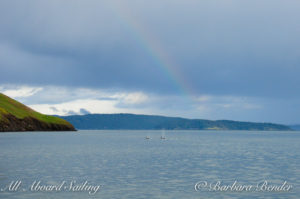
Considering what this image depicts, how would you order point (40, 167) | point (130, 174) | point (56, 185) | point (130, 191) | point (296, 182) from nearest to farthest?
point (130, 191) < point (56, 185) < point (296, 182) < point (130, 174) < point (40, 167)

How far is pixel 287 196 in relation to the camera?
130 ft

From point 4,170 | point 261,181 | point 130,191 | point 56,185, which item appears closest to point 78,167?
point 4,170

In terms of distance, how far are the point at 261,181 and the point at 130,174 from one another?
19.0 m

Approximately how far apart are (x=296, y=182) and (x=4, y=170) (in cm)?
4406

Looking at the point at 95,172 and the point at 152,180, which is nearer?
the point at 152,180

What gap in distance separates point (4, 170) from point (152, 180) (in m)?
25.4

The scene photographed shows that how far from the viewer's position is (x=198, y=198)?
3844 centimetres

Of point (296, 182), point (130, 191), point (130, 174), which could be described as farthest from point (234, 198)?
point (130, 174)

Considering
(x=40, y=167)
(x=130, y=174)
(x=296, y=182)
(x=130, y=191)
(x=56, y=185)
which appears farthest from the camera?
(x=40, y=167)

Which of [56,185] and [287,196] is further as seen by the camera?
[56,185]

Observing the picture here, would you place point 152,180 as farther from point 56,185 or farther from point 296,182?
point 296,182

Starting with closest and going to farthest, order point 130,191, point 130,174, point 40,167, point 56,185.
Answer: point 130,191 → point 56,185 → point 130,174 → point 40,167

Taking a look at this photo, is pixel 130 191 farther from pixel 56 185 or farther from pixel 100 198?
pixel 56 185

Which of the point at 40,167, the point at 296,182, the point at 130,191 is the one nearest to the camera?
the point at 130,191
